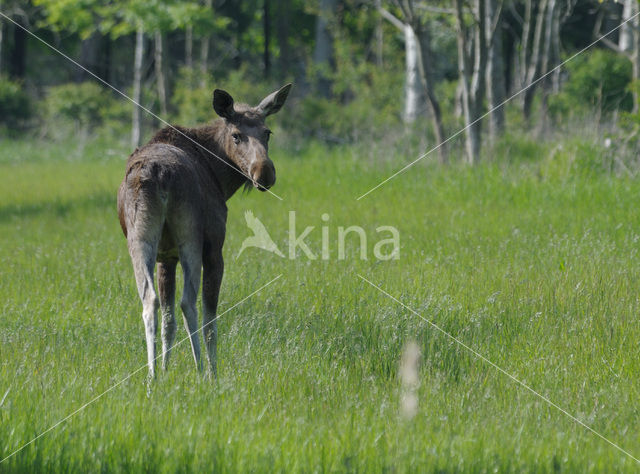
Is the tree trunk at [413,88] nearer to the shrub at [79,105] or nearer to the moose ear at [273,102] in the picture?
the shrub at [79,105]

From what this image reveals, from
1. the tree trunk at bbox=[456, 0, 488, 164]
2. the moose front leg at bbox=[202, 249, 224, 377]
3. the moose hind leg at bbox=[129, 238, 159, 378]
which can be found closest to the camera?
the moose hind leg at bbox=[129, 238, 159, 378]

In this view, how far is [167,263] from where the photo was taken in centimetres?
588

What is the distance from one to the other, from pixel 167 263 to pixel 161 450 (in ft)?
6.93

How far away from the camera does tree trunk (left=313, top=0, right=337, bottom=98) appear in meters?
32.5

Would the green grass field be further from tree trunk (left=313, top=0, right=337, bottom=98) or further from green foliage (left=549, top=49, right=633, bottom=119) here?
tree trunk (left=313, top=0, right=337, bottom=98)

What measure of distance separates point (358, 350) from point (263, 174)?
4.63 ft

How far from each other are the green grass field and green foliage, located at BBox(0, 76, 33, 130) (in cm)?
2121

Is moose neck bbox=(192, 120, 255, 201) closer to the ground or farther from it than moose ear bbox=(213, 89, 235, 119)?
closer to the ground

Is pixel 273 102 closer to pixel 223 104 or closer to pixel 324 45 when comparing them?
pixel 223 104

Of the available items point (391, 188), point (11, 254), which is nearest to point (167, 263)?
point (11, 254)

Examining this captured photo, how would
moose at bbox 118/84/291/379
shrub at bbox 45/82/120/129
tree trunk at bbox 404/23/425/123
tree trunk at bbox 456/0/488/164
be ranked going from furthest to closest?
shrub at bbox 45/82/120/129
tree trunk at bbox 404/23/425/123
tree trunk at bbox 456/0/488/164
moose at bbox 118/84/291/379

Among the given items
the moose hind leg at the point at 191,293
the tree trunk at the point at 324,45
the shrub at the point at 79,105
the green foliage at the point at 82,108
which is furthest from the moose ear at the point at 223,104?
the tree trunk at the point at 324,45

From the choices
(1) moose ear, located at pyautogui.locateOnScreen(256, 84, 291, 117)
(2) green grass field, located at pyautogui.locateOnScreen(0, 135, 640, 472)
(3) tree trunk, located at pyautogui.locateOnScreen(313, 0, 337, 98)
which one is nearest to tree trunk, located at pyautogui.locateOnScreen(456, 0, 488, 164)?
(2) green grass field, located at pyautogui.locateOnScreen(0, 135, 640, 472)

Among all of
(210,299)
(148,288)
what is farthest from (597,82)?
(148,288)
